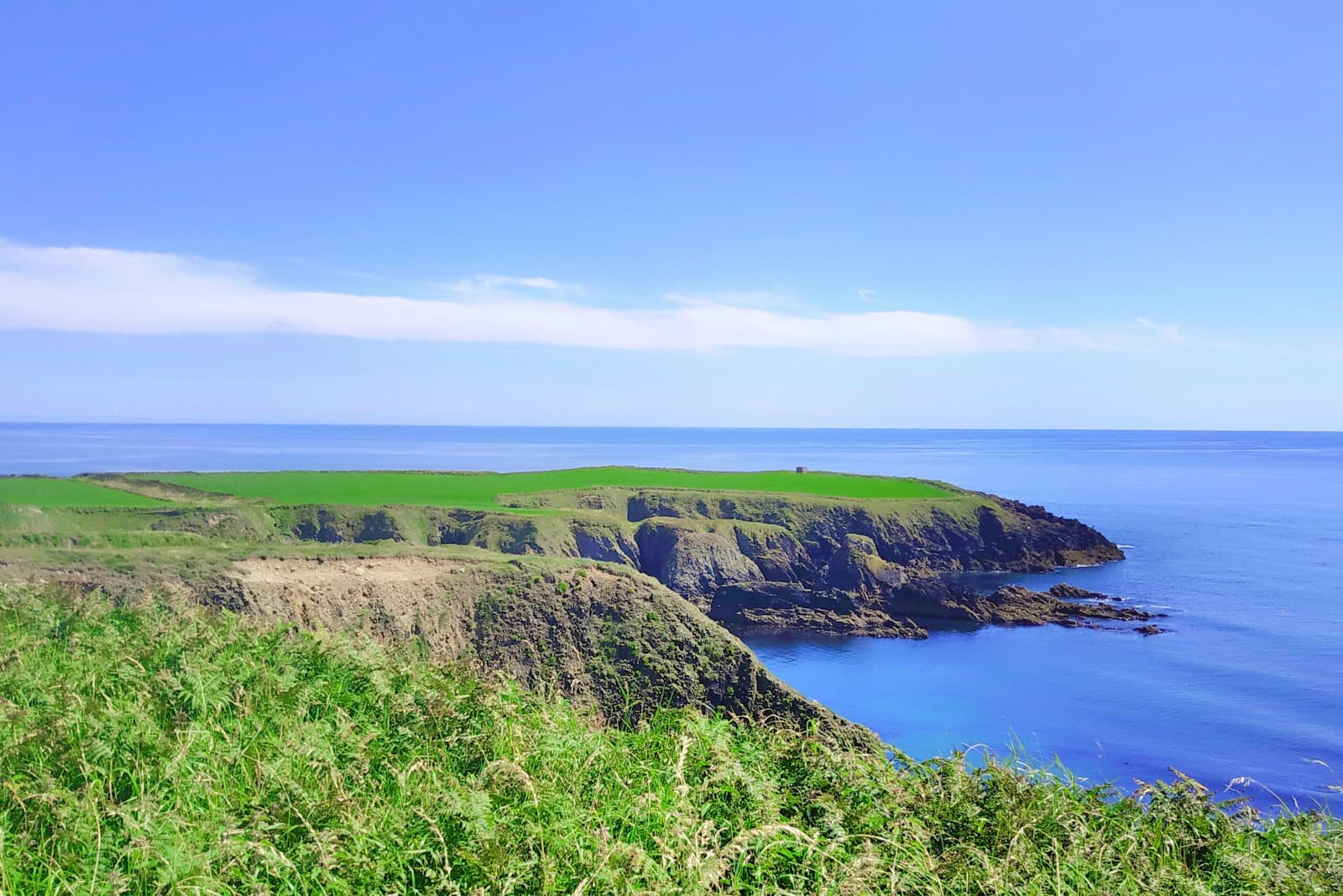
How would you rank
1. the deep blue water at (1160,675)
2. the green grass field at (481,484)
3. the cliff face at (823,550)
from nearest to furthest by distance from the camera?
the deep blue water at (1160,675) → the cliff face at (823,550) → the green grass field at (481,484)

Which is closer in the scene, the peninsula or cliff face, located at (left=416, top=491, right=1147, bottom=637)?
the peninsula

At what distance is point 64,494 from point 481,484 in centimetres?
3012

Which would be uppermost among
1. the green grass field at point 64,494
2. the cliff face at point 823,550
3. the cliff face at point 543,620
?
the green grass field at point 64,494

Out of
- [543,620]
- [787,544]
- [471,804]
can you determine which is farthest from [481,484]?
[471,804]

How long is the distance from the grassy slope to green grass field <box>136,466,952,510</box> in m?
50.4

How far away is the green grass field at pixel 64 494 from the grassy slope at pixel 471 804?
1925 inches

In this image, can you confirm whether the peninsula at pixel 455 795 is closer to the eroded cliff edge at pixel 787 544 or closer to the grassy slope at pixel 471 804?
the grassy slope at pixel 471 804

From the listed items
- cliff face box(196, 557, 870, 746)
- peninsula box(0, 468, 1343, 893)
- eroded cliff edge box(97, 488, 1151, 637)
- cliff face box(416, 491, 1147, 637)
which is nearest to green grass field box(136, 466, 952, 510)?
eroded cliff edge box(97, 488, 1151, 637)

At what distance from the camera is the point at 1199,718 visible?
1355 inches

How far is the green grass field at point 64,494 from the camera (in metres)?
47.4

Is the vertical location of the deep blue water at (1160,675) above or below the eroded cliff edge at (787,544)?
below

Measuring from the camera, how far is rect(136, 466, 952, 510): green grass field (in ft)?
203

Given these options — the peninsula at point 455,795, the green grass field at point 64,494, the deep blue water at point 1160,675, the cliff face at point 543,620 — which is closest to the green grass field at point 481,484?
the green grass field at point 64,494

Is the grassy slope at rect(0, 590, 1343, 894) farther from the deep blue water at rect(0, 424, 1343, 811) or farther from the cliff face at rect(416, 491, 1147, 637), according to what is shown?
the cliff face at rect(416, 491, 1147, 637)
